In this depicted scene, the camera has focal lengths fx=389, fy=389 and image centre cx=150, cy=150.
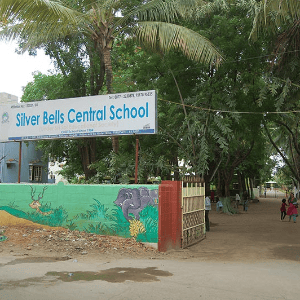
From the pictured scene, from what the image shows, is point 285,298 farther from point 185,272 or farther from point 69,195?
point 69,195

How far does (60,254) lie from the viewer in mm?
9852

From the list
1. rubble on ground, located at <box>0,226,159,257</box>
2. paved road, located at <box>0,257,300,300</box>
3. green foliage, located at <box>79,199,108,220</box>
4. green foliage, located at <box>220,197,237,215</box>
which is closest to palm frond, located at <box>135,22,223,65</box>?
green foliage, located at <box>79,199,108,220</box>

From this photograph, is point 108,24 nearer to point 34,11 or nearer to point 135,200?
point 34,11

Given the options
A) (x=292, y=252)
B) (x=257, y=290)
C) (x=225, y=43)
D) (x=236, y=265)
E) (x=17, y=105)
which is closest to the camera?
(x=257, y=290)

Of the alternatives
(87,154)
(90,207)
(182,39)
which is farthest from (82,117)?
(87,154)

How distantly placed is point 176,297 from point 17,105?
31.8 feet

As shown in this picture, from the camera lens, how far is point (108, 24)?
601 inches

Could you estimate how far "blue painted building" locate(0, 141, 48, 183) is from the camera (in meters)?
31.4

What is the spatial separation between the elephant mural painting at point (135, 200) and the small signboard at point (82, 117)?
1.76m

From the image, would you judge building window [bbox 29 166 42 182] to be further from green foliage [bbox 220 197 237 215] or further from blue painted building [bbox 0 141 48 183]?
green foliage [bbox 220 197 237 215]

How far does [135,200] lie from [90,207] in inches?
60.4

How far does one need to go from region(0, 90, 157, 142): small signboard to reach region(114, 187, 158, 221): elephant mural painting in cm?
176

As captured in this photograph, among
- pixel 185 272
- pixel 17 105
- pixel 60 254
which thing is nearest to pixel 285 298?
pixel 185 272

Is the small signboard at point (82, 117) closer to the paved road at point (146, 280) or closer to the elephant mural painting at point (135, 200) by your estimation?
the elephant mural painting at point (135, 200)
